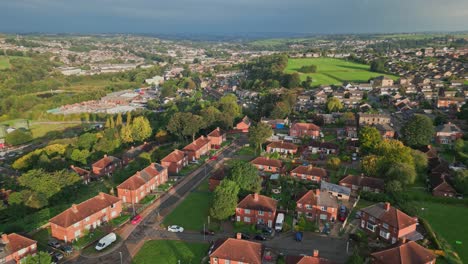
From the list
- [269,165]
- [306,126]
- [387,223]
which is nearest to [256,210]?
[387,223]

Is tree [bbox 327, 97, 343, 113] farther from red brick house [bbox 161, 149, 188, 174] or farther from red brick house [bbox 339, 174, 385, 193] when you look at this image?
red brick house [bbox 161, 149, 188, 174]

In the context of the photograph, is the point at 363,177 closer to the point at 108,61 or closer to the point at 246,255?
the point at 246,255

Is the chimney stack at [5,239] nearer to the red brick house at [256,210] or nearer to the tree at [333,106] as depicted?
the red brick house at [256,210]

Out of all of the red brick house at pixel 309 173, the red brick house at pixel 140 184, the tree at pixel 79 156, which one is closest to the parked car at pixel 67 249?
the red brick house at pixel 140 184

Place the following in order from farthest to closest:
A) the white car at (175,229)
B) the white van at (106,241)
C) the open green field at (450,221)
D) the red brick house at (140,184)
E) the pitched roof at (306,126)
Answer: the pitched roof at (306,126)
the red brick house at (140,184)
the white car at (175,229)
the white van at (106,241)
the open green field at (450,221)

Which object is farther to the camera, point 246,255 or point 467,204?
point 467,204

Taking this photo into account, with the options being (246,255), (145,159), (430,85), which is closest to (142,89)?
(145,159)
